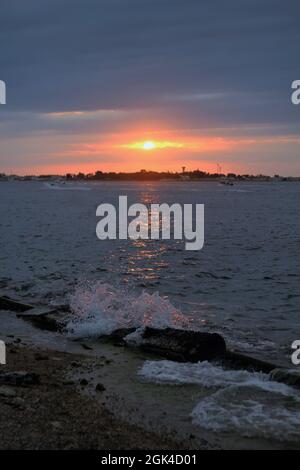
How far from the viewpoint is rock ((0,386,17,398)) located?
865cm

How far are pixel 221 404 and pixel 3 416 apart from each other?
357cm

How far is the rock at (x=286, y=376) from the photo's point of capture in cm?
1015

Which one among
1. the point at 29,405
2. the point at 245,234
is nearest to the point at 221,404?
the point at 29,405

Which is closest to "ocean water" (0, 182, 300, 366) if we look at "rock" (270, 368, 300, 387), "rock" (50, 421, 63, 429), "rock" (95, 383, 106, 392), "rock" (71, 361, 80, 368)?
"rock" (270, 368, 300, 387)

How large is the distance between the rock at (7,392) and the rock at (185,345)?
3.95 m

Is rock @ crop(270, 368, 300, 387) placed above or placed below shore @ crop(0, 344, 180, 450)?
below

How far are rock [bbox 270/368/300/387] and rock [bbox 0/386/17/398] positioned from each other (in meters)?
4.72

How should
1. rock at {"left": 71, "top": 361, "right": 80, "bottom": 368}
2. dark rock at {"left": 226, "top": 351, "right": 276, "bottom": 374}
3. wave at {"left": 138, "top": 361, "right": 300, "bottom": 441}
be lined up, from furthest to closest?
rock at {"left": 71, "top": 361, "right": 80, "bottom": 368}
dark rock at {"left": 226, "top": 351, "right": 276, "bottom": 374}
wave at {"left": 138, "top": 361, "right": 300, "bottom": 441}

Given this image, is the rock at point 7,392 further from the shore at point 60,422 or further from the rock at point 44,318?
the rock at point 44,318

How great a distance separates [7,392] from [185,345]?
14.3 ft

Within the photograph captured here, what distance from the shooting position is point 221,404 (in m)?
9.30

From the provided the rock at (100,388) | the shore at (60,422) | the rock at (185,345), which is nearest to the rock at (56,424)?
the shore at (60,422)

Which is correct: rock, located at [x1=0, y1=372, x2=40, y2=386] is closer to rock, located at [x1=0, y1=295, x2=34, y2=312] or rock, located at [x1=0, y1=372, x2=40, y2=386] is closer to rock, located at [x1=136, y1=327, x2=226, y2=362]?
rock, located at [x1=136, y1=327, x2=226, y2=362]

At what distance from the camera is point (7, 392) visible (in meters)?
8.76
